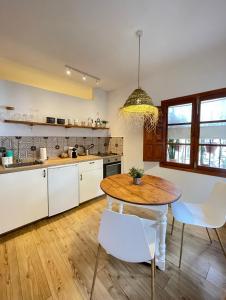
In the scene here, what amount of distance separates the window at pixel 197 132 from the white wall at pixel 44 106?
169 cm

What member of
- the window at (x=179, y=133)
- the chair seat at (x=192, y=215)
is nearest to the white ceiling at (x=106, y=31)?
the window at (x=179, y=133)

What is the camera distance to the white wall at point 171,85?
2.19 metres

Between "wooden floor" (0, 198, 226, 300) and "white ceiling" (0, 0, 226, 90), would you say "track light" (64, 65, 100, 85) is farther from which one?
"wooden floor" (0, 198, 226, 300)

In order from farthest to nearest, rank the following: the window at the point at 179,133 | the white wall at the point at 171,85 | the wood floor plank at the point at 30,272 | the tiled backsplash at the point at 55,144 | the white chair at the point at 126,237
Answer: the window at the point at 179,133 → the tiled backsplash at the point at 55,144 → the white wall at the point at 171,85 → the wood floor plank at the point at 30,272 → the white chair at the point at 126,237

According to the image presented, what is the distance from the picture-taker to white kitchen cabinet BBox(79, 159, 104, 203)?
276cm

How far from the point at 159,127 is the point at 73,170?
1.76 m

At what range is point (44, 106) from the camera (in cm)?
279

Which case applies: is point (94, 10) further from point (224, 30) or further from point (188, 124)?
point (188, 124)

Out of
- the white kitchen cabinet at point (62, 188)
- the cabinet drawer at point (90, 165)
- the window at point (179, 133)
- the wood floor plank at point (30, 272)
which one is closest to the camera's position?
the wood floor plank at point (30, 272)

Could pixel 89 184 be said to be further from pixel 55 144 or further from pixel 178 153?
pixel 178 153

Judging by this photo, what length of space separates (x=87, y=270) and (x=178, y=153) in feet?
7.35

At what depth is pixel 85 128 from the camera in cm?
348

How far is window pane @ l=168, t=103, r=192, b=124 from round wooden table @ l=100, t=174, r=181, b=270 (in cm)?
138

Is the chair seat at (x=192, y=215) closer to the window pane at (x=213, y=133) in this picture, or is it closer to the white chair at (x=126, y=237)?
the white chair at (x=126, y=237)
